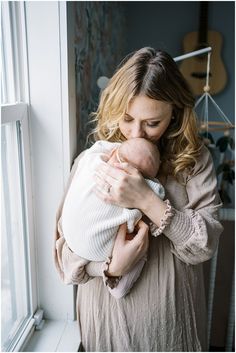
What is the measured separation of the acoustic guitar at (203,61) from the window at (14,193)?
169 centimetres

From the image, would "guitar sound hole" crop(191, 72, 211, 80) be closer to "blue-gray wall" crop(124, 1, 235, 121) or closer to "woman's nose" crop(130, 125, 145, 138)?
"blue-gray wall" crop(124, 1, 235, 121)

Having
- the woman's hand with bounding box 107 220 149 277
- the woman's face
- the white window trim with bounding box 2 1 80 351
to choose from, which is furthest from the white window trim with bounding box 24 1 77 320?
the woman's hand with bounding box 107 220 149 277

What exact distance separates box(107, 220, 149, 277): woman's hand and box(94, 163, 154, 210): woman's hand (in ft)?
0.23

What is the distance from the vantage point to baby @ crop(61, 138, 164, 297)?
34.9 inches

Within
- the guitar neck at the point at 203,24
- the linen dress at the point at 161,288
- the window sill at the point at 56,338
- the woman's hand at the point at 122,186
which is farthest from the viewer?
the guitar neck at the point at 203,24

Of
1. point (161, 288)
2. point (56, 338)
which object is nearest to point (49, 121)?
point (161, 288)

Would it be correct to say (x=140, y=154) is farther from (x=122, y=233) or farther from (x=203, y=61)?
(x=203, y=61)

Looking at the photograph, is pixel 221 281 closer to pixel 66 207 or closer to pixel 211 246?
pixel 211 246

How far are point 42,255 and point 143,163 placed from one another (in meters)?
0.57

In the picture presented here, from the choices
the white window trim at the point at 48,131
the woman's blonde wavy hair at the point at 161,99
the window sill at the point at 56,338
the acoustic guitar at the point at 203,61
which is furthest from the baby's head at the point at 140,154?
the acoustic guitar at the point at 203,61

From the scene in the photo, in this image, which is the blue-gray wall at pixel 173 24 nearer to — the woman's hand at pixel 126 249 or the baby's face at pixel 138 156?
the baby's face at pixel 138 156

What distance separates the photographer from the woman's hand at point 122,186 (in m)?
0.88

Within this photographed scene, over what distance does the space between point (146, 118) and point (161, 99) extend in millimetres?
64

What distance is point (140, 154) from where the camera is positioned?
885 millimetres
